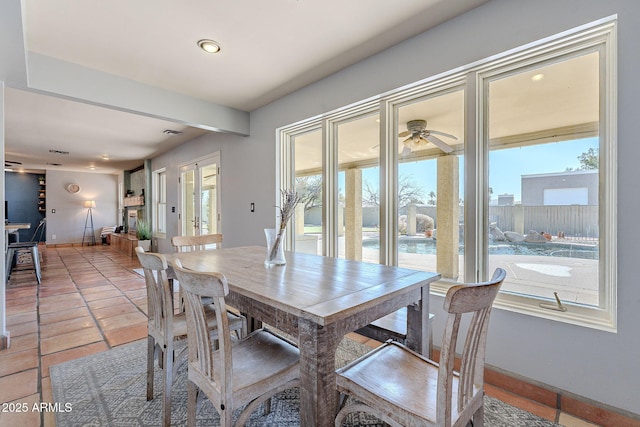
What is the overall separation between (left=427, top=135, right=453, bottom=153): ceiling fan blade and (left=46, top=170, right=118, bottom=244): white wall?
11.1m

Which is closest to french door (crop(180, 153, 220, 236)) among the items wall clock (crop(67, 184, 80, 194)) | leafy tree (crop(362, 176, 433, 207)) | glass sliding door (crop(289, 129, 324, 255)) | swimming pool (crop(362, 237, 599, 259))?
glass sliding door (crop(289, 129, 324, 255))

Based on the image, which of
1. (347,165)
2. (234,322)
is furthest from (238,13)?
(234,322)

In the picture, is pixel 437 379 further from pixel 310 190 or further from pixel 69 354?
pixel 69 354

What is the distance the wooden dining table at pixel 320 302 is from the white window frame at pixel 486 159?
856 millimetres

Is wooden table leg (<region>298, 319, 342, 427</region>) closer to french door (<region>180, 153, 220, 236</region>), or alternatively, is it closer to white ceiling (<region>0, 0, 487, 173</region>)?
white ceiling (<region>0, 0, 487, 173</region>)

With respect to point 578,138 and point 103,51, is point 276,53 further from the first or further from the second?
point 578,138

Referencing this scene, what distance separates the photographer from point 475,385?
1.07 m

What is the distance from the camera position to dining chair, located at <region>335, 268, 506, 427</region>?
85cm

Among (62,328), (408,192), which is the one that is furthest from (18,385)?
(408,192)

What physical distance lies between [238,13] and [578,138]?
2.32 meters

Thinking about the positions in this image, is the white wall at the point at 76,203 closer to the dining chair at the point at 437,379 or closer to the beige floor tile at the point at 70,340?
the beige floor tile at the point at 70,340

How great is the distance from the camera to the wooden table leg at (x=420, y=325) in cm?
142

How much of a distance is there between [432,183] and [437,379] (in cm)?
176

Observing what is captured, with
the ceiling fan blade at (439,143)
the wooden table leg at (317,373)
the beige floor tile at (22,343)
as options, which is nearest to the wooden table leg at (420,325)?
the wooden table leg at (317,373)
